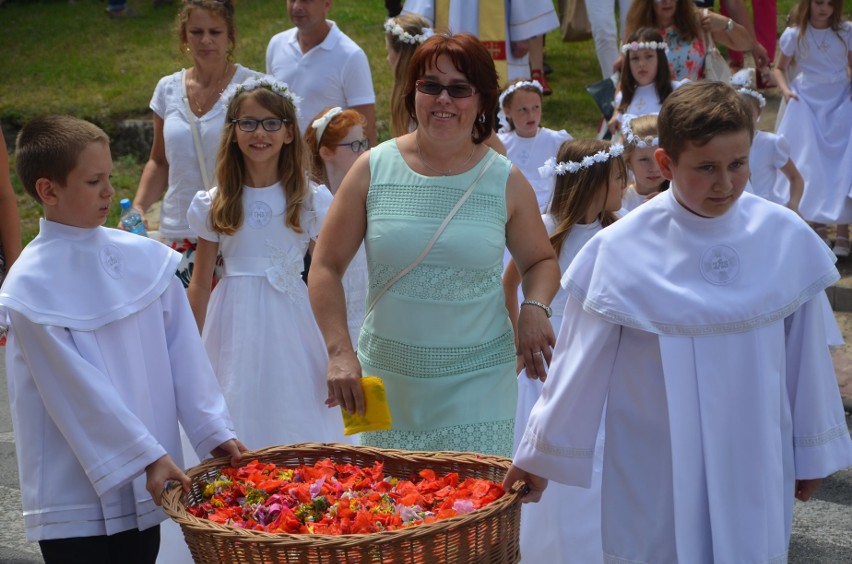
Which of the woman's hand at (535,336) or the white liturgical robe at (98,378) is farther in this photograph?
the woman's hand at (535,336)

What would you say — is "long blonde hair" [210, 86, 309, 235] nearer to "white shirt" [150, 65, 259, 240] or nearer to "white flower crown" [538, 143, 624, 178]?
"white shirt" [150, 65, 259, 240]

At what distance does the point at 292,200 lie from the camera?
5.45 meters

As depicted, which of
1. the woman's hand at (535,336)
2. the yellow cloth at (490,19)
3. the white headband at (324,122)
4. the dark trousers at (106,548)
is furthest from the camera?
the yellow cloth at (490,19)

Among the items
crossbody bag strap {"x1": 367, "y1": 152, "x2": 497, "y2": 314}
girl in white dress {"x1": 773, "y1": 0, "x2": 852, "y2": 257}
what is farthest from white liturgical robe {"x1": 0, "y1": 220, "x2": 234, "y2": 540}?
girl in white dress {"x1": 773, "y1": 0, "x2": 852, "y2": 257}

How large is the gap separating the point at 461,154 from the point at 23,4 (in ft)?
57.0

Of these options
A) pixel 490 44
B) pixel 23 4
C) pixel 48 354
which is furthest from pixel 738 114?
pixel 23 4

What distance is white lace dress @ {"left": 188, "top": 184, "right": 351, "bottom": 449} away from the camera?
524 centimetres

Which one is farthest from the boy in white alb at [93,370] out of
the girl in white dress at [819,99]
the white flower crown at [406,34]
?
the girl in white dress at [819,99]

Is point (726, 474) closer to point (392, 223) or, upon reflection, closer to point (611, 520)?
point (611, 520)

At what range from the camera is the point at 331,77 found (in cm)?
726

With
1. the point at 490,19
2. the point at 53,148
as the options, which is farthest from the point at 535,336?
the point at 490,19

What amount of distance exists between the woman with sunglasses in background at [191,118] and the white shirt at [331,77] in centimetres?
70

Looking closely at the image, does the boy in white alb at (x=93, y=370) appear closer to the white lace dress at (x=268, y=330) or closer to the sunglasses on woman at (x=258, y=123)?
the white lace dress at (x=268, y=330)

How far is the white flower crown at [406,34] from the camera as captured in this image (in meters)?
6.96
